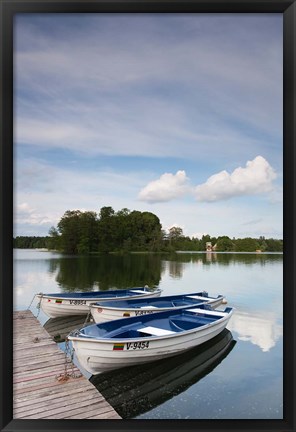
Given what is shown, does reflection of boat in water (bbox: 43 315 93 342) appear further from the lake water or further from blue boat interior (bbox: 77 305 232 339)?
blue boat interior (bbox: 77 305 232 339)

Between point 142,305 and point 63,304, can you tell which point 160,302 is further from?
point 63,304

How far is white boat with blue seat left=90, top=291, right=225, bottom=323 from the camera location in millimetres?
3949

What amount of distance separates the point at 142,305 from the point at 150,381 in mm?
1871

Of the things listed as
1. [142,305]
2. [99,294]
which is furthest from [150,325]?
[99,294]

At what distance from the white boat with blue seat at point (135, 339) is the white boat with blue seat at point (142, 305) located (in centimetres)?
48

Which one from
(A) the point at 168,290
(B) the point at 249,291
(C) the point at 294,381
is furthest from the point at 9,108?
(B) the point at 249,291

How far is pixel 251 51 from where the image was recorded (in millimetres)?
1706

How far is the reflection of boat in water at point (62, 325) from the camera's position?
4299mm

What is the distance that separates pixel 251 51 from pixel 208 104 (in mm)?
1013

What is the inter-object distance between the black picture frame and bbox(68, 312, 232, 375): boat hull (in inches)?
59.0

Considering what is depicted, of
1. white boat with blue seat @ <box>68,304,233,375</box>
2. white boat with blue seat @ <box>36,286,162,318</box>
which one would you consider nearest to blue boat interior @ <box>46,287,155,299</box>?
white boat with blue seat @ <box>36,286,162,318</box>

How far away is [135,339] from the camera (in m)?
2.69

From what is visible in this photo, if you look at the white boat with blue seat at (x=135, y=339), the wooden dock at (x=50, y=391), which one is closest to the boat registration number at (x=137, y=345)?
the white boat with blue seat at (x=135, y=339)

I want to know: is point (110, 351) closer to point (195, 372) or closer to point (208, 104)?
point (195, 372)
